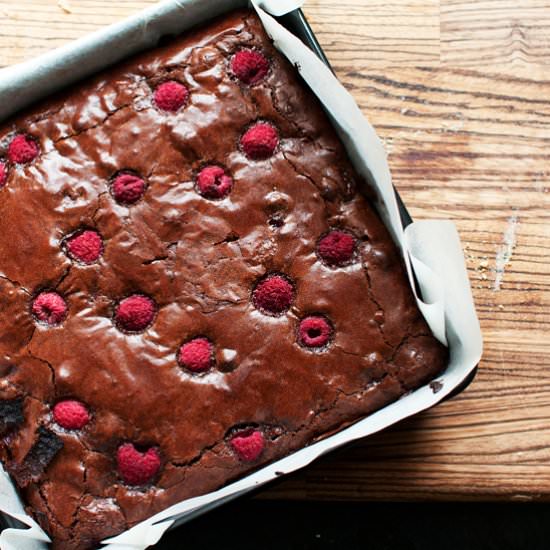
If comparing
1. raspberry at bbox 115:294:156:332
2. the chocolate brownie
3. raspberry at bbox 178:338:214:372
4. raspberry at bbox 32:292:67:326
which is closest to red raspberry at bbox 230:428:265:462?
the chocolate brownie

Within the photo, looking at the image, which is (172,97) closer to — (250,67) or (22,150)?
(250,67)

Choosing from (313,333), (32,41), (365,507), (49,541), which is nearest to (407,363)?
(313,333)


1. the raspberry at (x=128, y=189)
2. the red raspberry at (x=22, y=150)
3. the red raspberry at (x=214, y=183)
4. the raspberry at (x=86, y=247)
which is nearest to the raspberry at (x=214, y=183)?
the red raspberry at (x=214, y=183)

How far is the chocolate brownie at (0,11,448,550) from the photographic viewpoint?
1.46 meters

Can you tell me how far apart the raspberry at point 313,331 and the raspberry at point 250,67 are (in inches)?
18.5

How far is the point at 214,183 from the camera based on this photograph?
4.83 ft

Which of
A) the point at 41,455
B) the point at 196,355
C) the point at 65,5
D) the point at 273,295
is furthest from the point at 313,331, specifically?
the point at 65,5

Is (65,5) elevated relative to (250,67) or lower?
elevated

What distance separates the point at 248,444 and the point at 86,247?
481 mm

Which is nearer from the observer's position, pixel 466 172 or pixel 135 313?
pixel 135 313

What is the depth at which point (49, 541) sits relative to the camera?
1.47m

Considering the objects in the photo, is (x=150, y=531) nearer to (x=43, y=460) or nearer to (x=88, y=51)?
(x=43, y=460)

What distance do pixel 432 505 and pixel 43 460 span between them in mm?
994

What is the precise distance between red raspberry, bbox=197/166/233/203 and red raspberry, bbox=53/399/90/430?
0.46 metres
